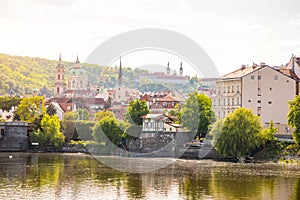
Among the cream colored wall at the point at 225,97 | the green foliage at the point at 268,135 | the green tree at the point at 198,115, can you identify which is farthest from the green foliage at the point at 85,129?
the green foliage at the point at 268,135

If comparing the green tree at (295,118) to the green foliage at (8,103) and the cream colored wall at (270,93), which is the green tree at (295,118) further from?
the green foliage at (8,103)

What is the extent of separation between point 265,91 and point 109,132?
17.3m

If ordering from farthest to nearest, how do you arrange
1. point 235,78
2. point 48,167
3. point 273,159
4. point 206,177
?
point 235,78, point 273,159, point 48,167, point 206,177

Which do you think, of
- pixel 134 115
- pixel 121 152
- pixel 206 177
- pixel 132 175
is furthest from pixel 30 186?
pixel 134 115

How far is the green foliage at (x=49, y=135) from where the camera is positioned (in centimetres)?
7206

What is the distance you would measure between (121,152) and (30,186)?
27.5m

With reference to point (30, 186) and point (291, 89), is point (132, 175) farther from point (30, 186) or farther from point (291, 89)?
point (291, 89)

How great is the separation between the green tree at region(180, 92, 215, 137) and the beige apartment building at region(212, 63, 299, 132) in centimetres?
387

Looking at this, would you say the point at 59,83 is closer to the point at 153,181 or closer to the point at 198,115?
the point at 198,115

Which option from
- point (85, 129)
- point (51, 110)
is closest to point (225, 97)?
point (85, 129)

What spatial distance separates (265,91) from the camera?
6569 centimetres

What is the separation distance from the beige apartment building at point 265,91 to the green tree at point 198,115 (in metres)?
3.87

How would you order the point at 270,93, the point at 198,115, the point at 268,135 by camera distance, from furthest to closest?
1. the point at 198,115
2. the point at 270,93
3. the point at 268,135

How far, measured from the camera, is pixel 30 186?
37719 millimetres
